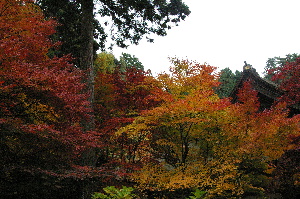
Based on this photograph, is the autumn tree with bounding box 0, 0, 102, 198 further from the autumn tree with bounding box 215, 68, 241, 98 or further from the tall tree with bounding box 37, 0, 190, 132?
the autumn tree with bounding box 215, 68, 241, 98

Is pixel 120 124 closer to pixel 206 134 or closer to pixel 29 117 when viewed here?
pixel 206 134

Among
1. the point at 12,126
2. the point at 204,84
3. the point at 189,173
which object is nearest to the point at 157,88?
the point at 204,84

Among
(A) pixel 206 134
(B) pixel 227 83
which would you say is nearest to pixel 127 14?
(A) pixel 206 134

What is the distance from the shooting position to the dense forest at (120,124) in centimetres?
539

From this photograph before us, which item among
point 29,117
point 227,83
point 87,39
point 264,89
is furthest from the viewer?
point 227,83

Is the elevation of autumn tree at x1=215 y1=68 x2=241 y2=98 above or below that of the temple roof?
above

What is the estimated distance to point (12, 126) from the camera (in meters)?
4.71

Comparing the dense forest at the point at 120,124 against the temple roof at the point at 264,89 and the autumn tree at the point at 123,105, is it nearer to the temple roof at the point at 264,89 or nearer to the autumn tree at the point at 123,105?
the autumn tree at the point at 123,105

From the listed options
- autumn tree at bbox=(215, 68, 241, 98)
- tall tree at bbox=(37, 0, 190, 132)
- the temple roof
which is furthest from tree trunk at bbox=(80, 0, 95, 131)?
autumn tree at bbox=(215, 68, 241, 98)

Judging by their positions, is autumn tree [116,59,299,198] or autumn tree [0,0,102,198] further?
autumn tree [116,59,299,198]

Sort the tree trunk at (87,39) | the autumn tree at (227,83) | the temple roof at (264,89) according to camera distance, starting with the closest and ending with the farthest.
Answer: the tree trunk at (87,39), the temple roof at (264,89), the autumn tree at (227,83)

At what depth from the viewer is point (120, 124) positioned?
1157 centimetres

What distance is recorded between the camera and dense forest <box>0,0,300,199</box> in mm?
5395

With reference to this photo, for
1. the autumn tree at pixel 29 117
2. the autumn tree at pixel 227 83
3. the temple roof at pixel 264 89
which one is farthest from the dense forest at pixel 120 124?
the autumn tree at pixel 227 83
